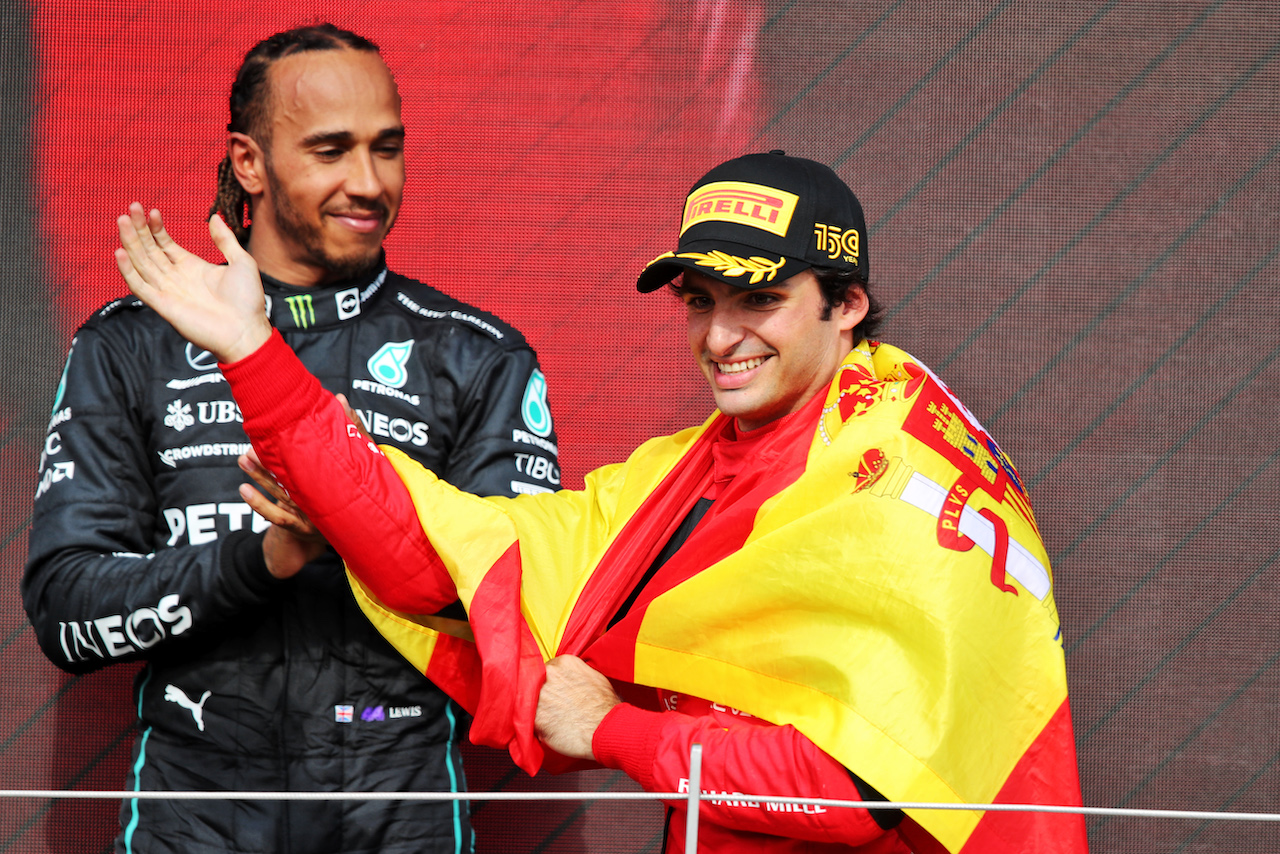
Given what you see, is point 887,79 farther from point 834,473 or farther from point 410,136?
point 834,473

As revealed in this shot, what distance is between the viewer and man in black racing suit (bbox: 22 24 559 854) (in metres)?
1.60

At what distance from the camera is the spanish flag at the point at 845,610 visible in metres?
1.31

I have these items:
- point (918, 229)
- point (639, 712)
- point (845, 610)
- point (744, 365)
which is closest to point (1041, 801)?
point (845, 610)

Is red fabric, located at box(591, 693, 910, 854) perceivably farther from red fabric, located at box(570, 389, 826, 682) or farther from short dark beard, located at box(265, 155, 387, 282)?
short dark beard, located at box(265, 155, 387, 282)

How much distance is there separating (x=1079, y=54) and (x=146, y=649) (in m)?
2.08

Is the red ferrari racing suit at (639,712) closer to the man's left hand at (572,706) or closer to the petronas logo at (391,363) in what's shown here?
the man's left hand at (572,706)

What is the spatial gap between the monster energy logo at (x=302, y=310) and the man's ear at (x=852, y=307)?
78 cm

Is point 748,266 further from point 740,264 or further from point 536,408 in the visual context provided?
point 536,408

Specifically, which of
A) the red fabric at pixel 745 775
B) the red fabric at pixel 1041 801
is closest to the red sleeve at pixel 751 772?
the red fabric at pixel 745 775

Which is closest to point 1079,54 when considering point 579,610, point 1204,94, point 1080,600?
point 1204,94

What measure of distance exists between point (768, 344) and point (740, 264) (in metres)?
0.11

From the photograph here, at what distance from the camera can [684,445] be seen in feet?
5.47

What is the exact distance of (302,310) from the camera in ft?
5.76

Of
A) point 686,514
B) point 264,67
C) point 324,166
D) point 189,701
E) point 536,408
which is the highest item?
point 264,67
